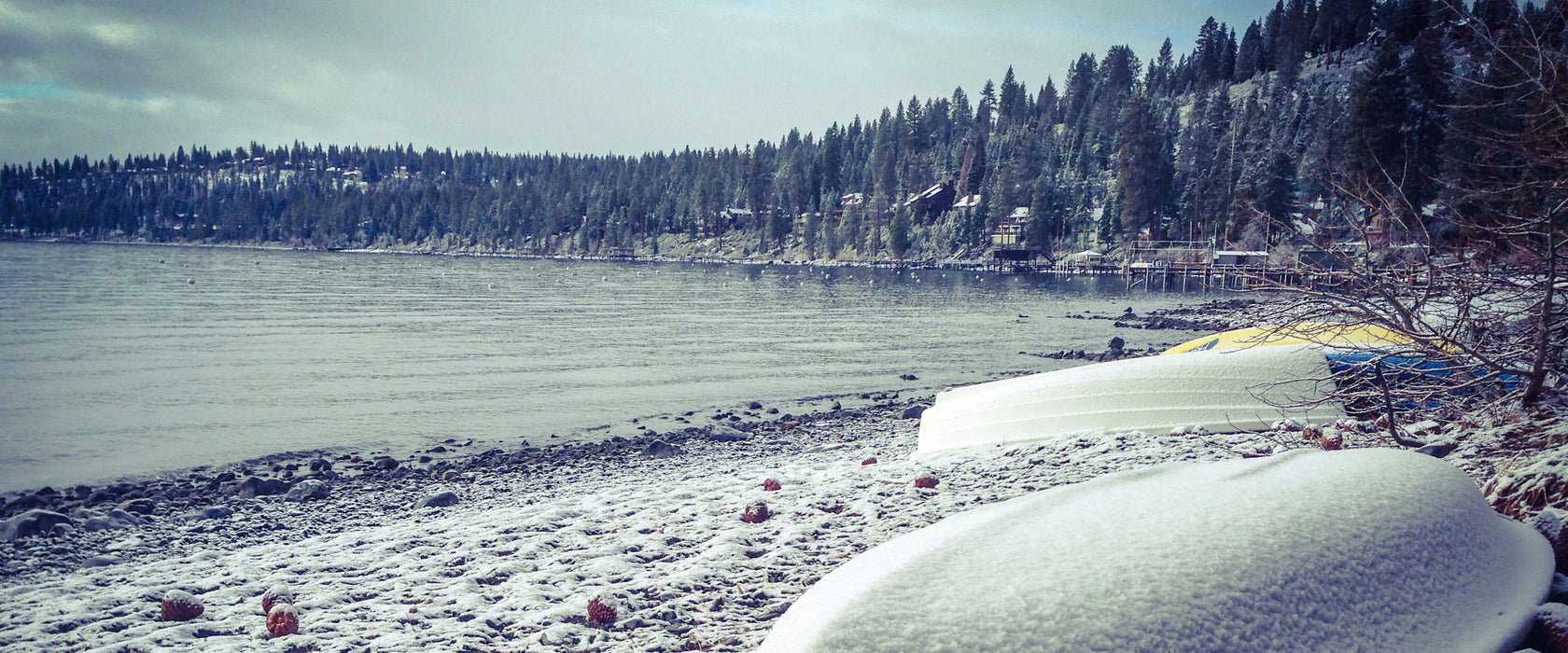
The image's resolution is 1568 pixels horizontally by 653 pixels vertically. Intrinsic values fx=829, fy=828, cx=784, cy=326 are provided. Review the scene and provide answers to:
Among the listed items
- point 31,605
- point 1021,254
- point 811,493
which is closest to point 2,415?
point 31,605

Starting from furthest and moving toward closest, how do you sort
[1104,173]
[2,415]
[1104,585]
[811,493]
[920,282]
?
[1104,173]
[920,282]
[2,415]
[811,493]
[1104,585]

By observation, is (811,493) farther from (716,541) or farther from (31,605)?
(31,605)

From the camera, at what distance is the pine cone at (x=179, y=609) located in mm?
5414

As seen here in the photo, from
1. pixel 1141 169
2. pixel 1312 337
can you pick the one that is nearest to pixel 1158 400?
pixel 1312 337

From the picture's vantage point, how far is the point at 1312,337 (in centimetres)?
780

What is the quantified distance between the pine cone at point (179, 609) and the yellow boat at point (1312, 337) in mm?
7905

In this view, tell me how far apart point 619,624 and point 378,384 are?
17.8m

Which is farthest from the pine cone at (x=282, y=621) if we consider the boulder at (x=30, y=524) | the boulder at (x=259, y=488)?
the boulder at (x=259, y=488)

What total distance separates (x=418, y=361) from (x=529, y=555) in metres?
19.8

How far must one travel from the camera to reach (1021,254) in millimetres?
106812

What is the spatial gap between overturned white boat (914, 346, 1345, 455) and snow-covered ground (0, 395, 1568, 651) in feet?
1.96

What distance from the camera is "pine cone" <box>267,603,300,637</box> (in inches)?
197

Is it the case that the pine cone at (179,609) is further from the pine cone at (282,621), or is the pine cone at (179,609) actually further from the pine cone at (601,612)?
the pine cone at (601,612)

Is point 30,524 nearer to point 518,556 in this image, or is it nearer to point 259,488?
point 259,488
